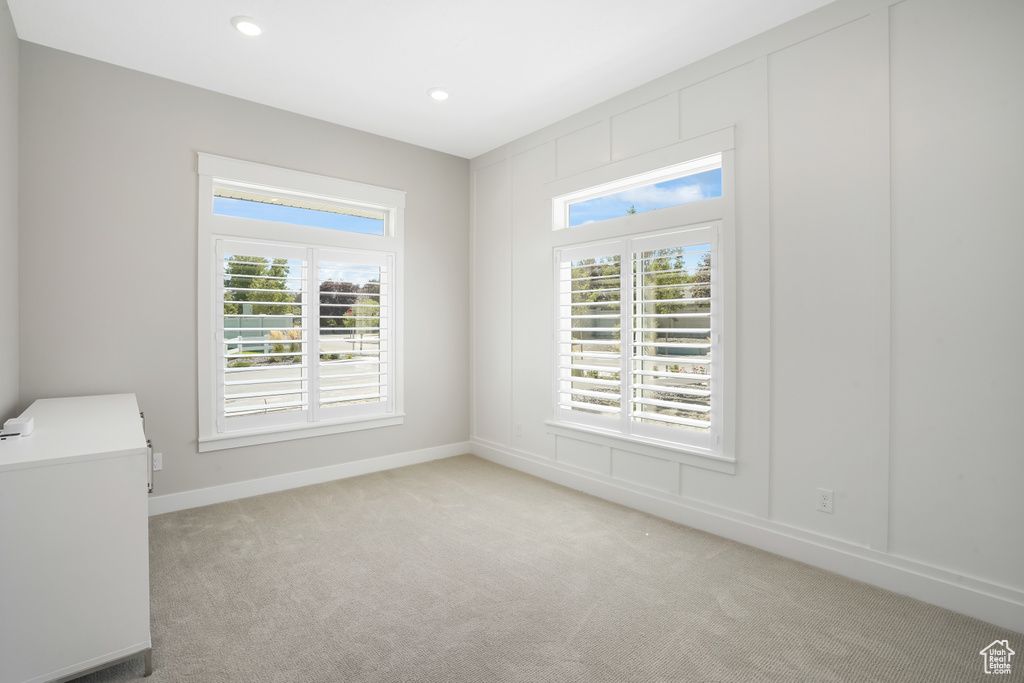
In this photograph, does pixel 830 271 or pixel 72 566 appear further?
pixel 830 271

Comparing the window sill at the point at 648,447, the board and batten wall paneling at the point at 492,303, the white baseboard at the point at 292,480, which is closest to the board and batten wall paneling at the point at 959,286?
the window sill at the point at 648,447

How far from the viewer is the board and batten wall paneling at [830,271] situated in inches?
93.9

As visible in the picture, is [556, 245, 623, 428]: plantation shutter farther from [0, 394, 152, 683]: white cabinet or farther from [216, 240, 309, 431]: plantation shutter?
[0, 394, 152, 683]: white cabinet

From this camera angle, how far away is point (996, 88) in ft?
6.80

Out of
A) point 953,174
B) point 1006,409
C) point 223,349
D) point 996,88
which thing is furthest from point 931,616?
point 223,349

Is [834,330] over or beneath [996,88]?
beneath

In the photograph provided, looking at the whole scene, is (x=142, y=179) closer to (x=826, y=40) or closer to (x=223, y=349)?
(x=223, y=349)

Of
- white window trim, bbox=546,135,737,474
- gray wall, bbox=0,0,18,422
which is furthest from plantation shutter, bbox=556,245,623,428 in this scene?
gray wall, bbox=0,0,18,422

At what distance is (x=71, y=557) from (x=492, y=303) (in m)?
3.41

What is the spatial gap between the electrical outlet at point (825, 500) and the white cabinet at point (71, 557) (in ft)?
9.63

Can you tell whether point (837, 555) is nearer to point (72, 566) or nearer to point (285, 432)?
point (72, 566)

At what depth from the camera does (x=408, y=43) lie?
287 centimetres

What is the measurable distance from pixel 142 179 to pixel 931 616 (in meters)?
4.81

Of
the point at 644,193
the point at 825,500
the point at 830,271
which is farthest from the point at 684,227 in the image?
the point at 825,500
